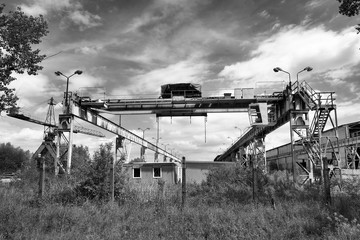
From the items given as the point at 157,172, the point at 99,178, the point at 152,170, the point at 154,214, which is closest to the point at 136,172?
the point at 152,170

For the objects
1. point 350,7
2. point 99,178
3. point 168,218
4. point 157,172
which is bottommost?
point 168,218

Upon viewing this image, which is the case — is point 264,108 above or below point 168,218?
above

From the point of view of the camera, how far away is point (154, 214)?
9.72 metres

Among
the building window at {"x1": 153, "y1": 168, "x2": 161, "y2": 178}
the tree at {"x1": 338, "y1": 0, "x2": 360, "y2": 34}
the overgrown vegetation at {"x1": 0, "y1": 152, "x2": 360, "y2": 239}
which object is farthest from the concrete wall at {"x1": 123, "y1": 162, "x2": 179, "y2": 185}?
the tree at {"x1": 338, "y1": 0, "x2": 360, "y2": 34}

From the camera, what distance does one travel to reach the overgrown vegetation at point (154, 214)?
7.84 m

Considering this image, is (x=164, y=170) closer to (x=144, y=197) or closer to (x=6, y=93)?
(x=144, y=197)

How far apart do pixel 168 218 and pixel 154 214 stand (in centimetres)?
62

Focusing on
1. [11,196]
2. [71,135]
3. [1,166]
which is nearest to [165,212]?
[11,196]

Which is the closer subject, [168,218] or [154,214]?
A: [168,218]

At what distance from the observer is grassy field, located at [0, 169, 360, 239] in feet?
25.6

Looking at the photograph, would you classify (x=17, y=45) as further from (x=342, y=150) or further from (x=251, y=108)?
(x=342, y=150)

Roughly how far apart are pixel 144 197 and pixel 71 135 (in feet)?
70.4

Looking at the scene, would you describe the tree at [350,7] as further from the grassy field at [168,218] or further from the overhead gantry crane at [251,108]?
the overhead gantry crane at [251,108]

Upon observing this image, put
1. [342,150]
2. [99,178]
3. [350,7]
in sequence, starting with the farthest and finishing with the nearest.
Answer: [342,150]
[99,178]
[350,7]
